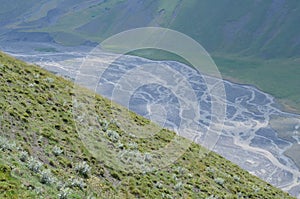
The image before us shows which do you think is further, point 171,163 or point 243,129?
point 243,129

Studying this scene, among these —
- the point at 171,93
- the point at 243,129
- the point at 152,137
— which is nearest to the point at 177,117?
the point at 243,129

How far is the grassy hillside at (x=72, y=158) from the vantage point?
17.7 metres

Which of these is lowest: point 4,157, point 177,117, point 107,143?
point 4,157

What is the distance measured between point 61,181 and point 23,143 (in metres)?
3.15

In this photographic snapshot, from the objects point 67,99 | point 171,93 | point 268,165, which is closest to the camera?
point 67,99

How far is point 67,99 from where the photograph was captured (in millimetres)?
30125

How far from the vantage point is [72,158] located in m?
21.4

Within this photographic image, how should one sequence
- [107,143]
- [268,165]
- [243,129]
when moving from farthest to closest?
[243,129] → [268,165] → [107,143]

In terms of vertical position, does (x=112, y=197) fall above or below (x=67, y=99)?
below

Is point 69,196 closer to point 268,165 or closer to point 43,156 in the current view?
point 43,156

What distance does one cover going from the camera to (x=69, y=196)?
17453 mm

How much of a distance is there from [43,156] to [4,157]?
9.41ft

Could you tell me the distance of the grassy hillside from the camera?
17.7 meters

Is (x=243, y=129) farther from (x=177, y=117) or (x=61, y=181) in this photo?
(x=61, y=181)
